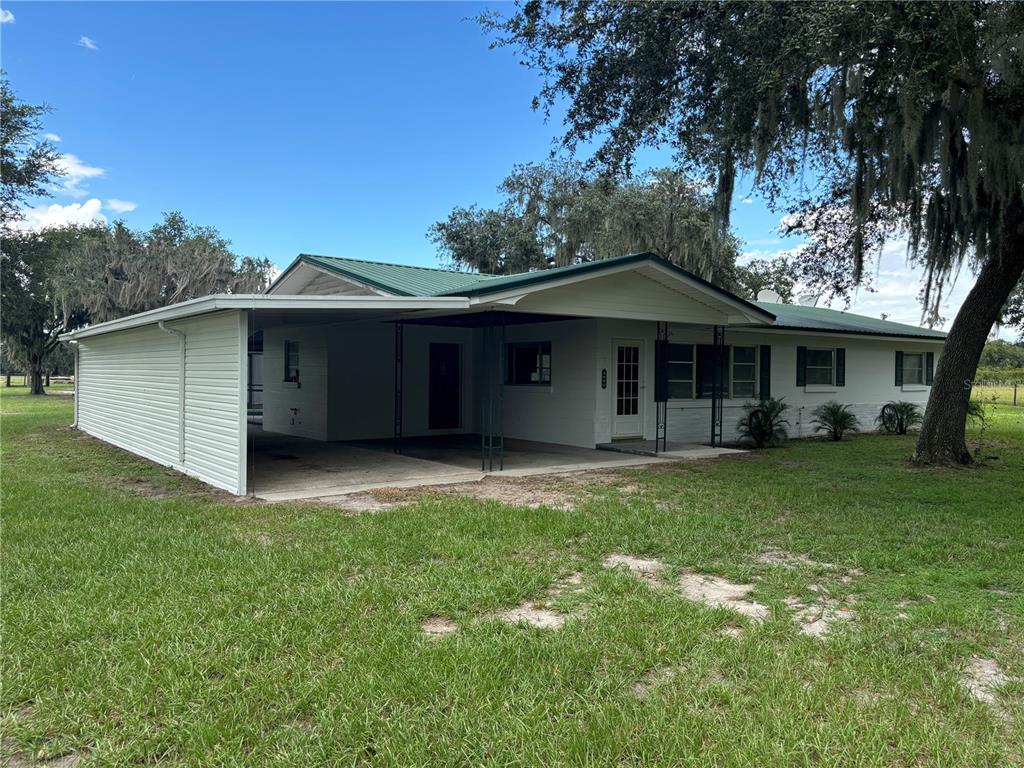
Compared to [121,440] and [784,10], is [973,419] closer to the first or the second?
[784,10]

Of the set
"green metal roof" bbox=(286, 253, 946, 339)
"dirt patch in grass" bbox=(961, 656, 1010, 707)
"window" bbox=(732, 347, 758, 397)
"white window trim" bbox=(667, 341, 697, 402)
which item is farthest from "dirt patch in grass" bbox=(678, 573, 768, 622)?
"window" bbox=(732, 347, 758, 397)

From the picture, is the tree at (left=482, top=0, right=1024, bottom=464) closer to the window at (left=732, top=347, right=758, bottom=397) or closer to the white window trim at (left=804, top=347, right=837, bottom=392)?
the window at (left=732, top=347, right=758, bottom=397)

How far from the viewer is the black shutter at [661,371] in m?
12.3

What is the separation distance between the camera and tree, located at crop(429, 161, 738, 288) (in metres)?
23.7

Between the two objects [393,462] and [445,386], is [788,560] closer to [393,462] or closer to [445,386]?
[393,462]

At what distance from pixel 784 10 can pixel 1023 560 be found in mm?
5599

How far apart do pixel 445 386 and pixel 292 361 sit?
3.41 metres

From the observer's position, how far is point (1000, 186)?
26.9 feet

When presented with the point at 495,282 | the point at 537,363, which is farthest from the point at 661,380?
the point at 495,282

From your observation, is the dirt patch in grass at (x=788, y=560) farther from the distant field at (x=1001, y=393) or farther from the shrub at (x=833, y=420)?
the distant field at (x=1001, y=393)

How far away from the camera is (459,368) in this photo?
15.1 meters

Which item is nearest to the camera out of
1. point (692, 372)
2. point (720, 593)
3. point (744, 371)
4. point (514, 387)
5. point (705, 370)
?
point (720, 593)

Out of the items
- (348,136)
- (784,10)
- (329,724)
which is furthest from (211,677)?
(348,136)

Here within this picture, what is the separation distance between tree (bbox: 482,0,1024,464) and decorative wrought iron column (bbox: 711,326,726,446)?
3.30 meters
